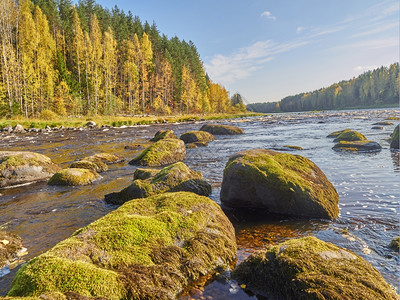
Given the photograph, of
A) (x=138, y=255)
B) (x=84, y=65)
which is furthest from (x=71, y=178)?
(x=84, y=65)

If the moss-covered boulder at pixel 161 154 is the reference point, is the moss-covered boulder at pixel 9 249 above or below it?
below

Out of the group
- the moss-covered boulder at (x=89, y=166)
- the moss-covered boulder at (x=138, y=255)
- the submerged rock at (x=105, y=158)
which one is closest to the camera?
the moss-covered boulder at (x=138, y=255)

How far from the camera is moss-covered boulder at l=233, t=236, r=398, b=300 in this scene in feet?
9.91

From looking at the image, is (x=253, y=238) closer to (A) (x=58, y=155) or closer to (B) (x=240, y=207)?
(B) (x=240, y=207)

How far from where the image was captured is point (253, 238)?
543 centimetres

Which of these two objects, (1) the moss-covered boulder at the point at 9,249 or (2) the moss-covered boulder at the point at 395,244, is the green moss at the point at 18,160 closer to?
(1) the moss-covered boulder at the point at 9,249

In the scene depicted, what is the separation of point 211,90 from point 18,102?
7601 cm

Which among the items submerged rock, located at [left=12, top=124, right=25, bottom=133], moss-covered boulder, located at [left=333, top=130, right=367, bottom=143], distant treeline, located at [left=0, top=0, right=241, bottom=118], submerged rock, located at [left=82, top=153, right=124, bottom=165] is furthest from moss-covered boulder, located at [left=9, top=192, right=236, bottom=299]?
distant treeline, located at [left=0, top=0, right=241, bottom=118]

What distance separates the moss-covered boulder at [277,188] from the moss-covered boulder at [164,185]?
1084 millimetres

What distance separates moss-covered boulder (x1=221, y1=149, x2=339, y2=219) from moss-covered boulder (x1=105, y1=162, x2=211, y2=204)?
1084 mm

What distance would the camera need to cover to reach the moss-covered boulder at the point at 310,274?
302 centimetres

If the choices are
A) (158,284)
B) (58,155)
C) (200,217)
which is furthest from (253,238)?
(58,155)

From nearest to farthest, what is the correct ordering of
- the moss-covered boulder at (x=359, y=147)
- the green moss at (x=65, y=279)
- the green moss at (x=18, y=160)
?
the green moss at (x=65, y=279) → the green moss at (x=18, y=160) → the moss-covered boulder at (x=359, y=147)

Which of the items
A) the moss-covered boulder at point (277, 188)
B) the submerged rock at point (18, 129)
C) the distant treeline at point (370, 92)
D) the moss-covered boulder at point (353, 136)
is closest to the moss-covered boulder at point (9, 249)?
the moss-covered boulder at point (277, 188)
